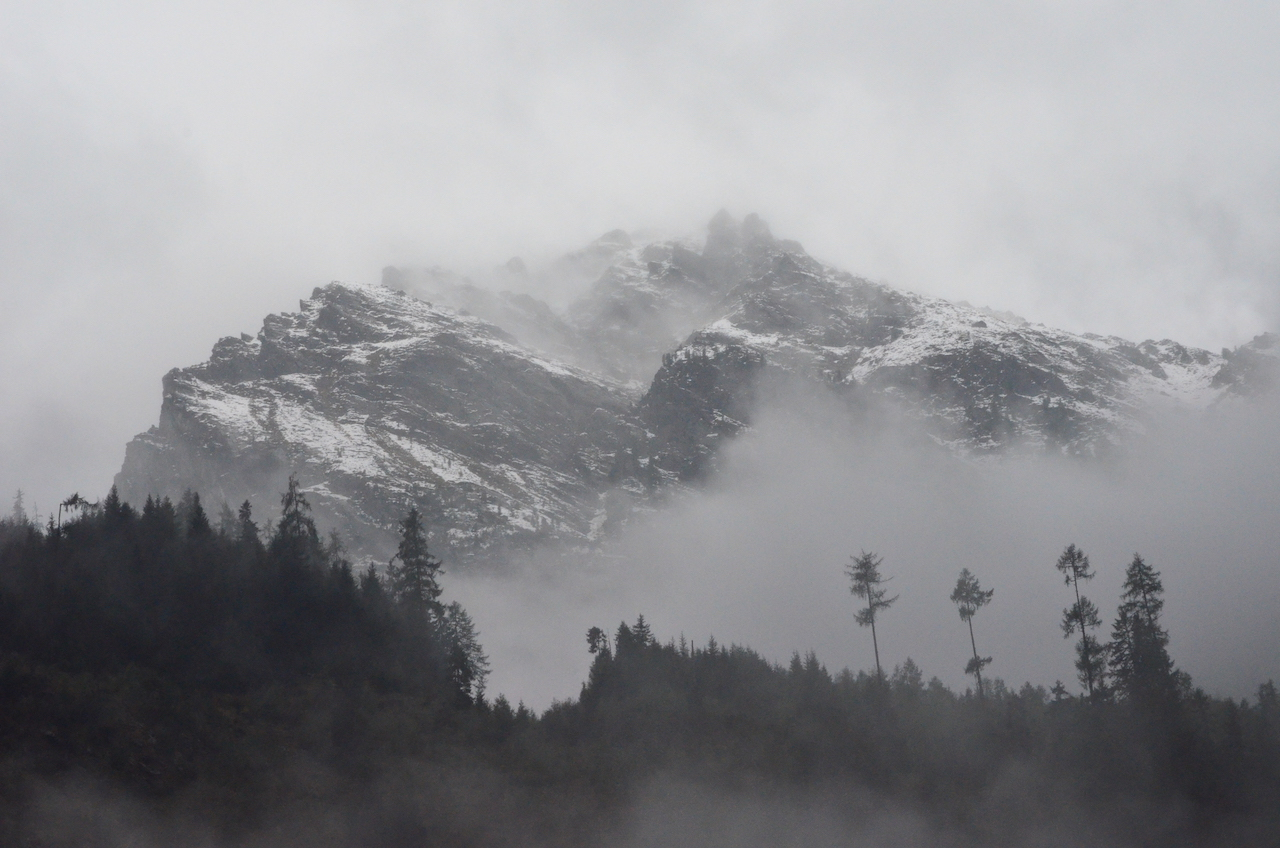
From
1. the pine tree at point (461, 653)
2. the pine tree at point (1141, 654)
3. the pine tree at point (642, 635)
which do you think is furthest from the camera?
the pine tree at point (642, 635)


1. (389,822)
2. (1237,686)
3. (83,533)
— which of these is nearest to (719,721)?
(389,822)

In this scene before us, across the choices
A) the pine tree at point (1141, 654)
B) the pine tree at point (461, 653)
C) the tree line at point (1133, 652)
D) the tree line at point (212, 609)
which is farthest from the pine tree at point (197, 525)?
the pine tree at point (1141, 654)

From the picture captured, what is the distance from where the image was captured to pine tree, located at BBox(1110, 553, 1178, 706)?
360ft

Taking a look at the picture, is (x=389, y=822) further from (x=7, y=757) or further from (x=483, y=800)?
(x=7, y=757)

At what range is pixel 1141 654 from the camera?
110500mm

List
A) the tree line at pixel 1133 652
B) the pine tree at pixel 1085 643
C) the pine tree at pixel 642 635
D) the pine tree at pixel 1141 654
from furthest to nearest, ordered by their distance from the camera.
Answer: the pine tree at pixel 642 635 < the pine tree at pixel 1085 643 < the tree line at pixel 1133 652 < the pine tree at pixel 1141 654

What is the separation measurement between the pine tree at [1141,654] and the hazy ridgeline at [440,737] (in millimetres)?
507

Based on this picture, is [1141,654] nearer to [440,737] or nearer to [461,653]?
[461,653]

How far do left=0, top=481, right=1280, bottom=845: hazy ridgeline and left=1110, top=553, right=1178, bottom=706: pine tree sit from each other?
Result: 0.51 metres

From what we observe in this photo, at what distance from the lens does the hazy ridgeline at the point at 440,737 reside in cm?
8450

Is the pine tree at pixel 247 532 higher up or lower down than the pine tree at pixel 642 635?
higher up

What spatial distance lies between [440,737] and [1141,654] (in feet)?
187

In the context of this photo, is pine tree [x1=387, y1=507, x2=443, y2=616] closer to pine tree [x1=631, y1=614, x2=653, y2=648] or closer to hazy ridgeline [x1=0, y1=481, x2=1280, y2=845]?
hazy ridgeline [x1=0, y1=481, x2=1280, y2=845]

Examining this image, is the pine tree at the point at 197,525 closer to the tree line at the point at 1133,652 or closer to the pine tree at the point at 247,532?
the pine tree at the point at 247,532
